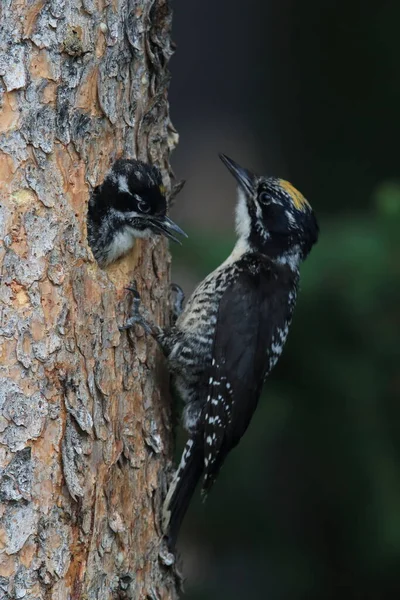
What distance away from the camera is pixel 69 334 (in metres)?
3.42

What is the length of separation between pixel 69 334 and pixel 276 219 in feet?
5.31

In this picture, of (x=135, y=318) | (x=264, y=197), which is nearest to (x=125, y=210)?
(x=135, y=318)

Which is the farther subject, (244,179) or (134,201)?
(244,179)

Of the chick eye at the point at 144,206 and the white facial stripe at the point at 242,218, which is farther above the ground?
the white facial stripe at the point at 242,218

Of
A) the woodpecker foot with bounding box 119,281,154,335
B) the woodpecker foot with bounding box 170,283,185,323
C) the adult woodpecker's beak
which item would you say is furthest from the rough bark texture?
the adult woodpecker's beak

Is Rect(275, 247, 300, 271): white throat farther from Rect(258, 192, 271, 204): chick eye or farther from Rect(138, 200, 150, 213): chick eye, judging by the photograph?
Rect(138, 200, 150, 213): chick eye

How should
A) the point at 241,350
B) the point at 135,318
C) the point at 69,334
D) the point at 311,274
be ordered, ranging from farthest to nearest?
the point at 311,274 < the point at 241,350 < the point at 135,318 < the point at 69,334

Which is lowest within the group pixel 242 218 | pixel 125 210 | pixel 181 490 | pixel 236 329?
pixel 181 490

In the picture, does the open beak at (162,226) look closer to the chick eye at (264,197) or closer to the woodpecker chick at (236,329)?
the woodpecker chick at (236,329)

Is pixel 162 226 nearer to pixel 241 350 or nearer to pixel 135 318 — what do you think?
pixel 135 318

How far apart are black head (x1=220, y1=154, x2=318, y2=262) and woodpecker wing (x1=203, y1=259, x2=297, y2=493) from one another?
16cm

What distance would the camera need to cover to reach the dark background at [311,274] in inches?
195

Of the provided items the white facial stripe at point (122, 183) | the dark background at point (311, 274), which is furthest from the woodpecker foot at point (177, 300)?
the white facial stripe at point (122, 183)

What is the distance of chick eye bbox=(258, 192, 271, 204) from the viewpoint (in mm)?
4691
